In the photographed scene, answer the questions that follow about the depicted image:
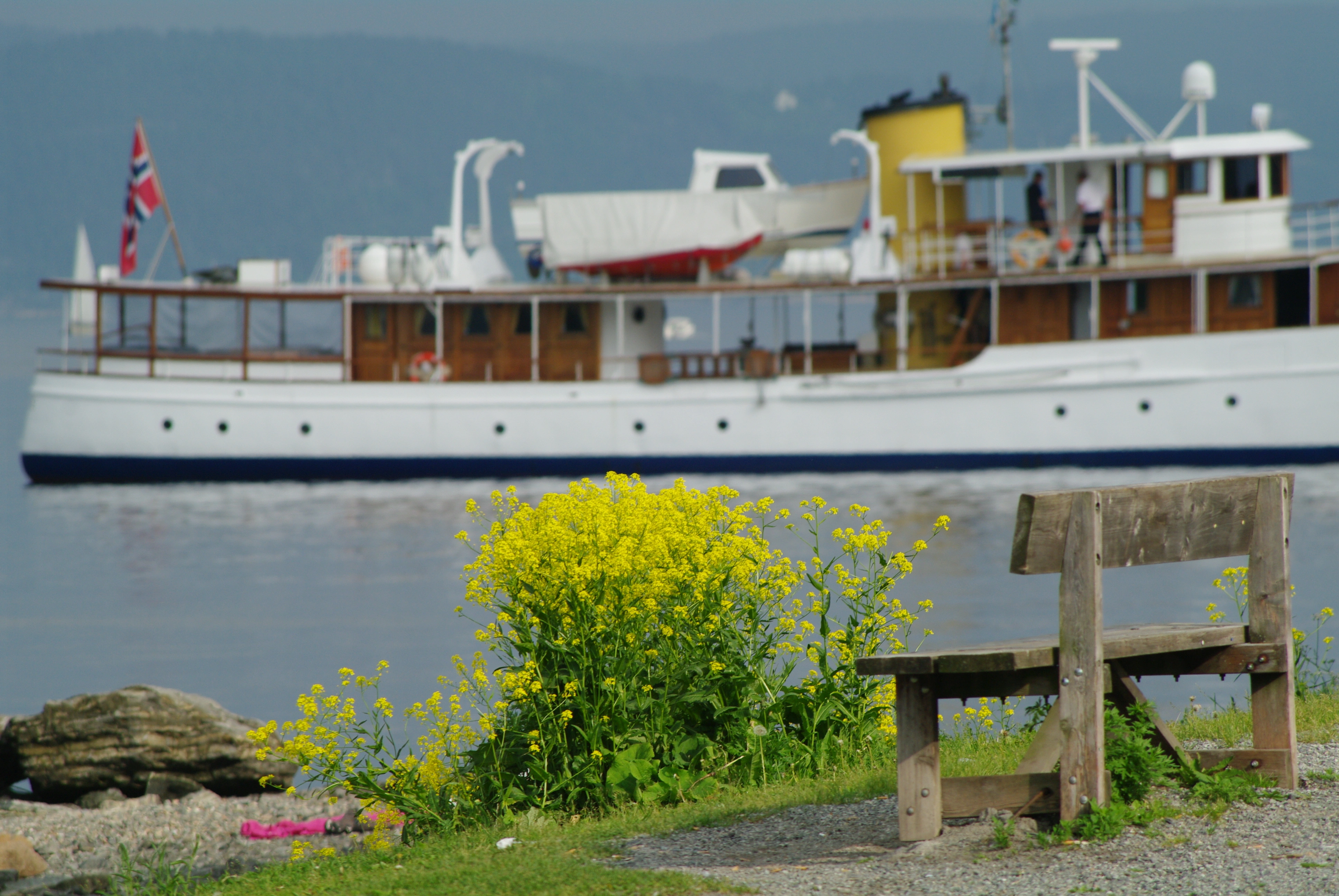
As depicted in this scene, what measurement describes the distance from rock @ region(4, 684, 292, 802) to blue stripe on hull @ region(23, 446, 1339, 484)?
17.5 m

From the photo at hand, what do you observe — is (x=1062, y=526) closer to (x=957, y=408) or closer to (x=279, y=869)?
(x=279, y=869)

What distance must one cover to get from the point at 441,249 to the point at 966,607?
15288 mm

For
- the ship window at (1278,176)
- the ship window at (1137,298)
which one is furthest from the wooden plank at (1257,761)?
the ship window at (1278,176)

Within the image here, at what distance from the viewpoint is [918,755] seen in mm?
5152

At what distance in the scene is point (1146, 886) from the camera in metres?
4.64

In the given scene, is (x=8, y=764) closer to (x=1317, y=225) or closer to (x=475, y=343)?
(x=475, y=343)

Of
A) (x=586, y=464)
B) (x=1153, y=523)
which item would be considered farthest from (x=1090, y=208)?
(x=1153, y=523)

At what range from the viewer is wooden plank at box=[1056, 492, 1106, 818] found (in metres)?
4.93

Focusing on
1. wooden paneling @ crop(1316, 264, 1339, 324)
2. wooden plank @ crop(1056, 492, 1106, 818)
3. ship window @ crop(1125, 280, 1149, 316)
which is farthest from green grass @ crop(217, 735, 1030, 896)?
wooden paneling @ crop(1316, 264, 1339, 324)

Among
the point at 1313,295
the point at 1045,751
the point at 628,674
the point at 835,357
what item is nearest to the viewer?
the point at 1045,751

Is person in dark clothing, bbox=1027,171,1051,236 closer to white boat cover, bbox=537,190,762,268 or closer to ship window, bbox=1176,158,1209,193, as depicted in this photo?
ship window, bbox=1176,158,1209,193

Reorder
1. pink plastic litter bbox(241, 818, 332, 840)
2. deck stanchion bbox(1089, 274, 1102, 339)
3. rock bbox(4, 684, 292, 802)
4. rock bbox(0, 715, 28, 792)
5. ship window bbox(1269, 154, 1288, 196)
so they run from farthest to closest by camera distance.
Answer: ship window bbox(1269, 154, 1288, 196)
deck stanchion bbox(1089, 274, 1102, 339)
rock bbox(0, 715, 28, 792)
rock bbox(4, 684, 292, 802)
pink plastic litter bbox(241, 818, 332, 840)

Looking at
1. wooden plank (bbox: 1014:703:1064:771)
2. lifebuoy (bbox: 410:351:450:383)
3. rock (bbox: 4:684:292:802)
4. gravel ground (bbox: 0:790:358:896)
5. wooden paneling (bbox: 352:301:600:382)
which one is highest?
wooden paneling (bbox: 352:301:600:382)

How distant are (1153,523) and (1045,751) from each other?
34.0 inches
